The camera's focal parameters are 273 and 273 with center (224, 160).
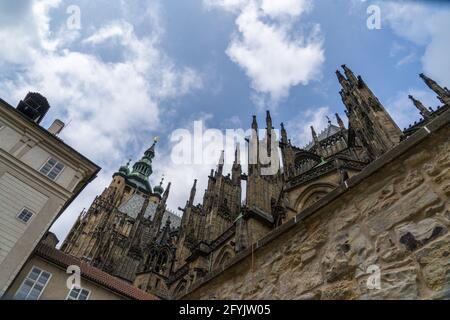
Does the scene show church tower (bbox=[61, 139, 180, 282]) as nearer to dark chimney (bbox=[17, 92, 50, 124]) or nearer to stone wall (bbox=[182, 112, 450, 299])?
dark chimney (bbox=[17, 92, 50, 124])

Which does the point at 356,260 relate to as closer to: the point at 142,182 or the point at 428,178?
the point at 428,178

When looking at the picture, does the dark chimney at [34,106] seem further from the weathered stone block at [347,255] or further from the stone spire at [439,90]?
the stone spire at [439,90]

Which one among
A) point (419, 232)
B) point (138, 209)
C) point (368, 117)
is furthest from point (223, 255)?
point (138, 209)

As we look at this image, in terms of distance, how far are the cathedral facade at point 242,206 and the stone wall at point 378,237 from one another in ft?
14.5

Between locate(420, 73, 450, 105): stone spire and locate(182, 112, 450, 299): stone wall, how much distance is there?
2222 centimetres

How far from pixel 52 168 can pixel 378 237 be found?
15865 millimetres

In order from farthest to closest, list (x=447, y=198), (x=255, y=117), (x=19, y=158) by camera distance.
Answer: (x=255, y=117) → (x=19, y=158) → (x=447, y=198)

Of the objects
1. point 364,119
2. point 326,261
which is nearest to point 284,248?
point 326,261

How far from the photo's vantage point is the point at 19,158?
13266 millimetres

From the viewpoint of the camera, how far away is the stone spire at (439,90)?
20645mm

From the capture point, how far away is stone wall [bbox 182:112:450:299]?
1942mm

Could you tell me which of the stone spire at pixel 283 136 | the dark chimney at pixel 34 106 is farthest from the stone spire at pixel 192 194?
the dark chimney at pixel 34 106

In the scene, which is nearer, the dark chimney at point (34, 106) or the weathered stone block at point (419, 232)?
the weathered stone block at point (419, 232)
